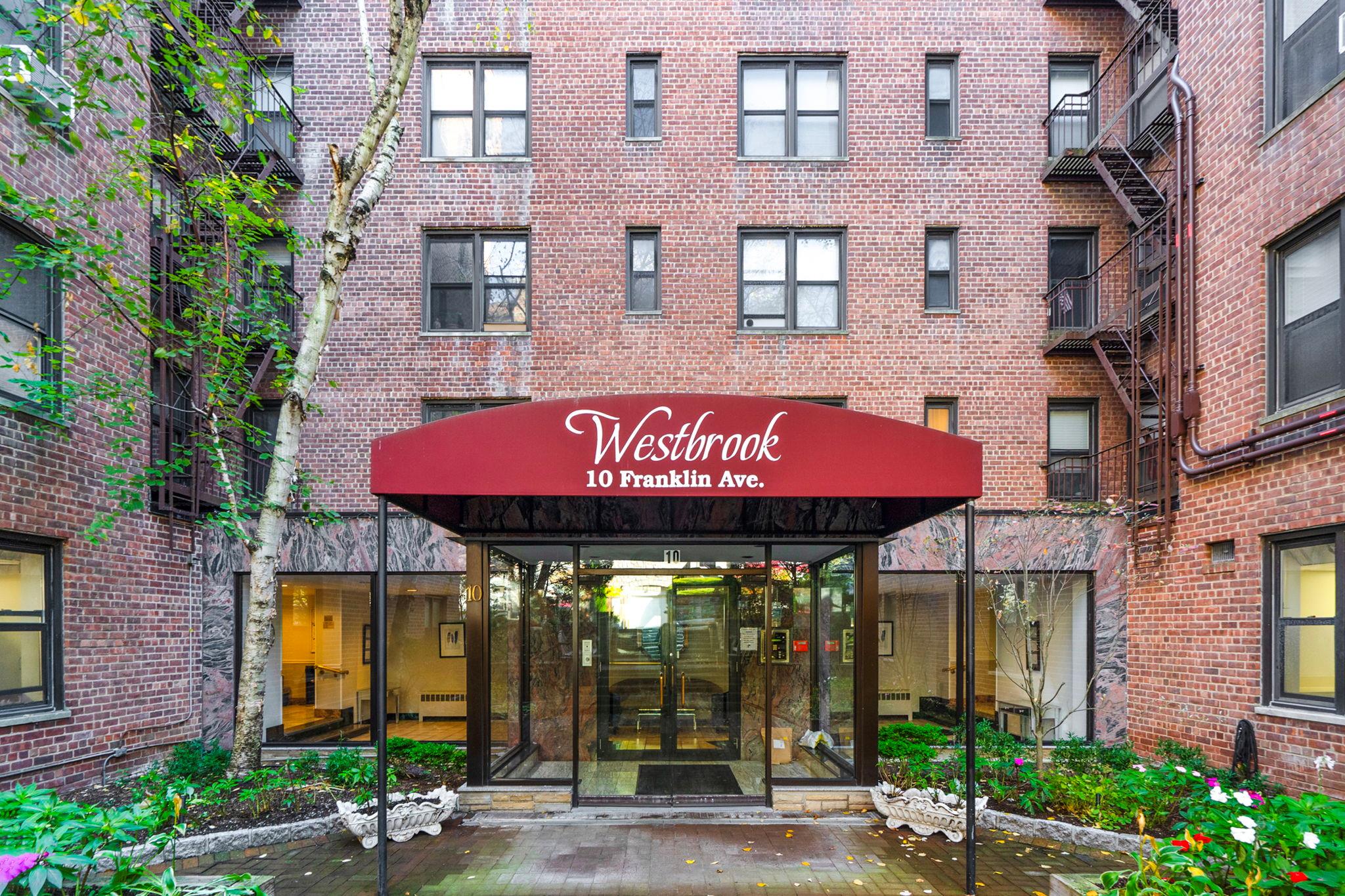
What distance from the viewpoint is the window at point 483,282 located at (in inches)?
485

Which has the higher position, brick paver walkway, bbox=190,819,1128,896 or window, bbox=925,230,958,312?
window, bbox=925,230,958,312

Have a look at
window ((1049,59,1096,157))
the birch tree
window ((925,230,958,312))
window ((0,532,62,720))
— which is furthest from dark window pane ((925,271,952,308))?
window ((0,532,62,720))

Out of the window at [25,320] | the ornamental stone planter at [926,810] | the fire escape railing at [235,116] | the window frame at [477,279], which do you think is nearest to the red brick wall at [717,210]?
the window frame at [477,279]

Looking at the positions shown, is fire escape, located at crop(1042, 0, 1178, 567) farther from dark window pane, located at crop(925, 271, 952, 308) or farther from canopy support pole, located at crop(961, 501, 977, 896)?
canopy support pole, located at crop(961, 501, 977, 896)

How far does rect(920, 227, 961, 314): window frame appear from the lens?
12203 mm

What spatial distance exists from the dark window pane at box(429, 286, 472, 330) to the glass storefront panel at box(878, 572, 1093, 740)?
26.4 feet

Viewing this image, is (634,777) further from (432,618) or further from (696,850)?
(432,618)

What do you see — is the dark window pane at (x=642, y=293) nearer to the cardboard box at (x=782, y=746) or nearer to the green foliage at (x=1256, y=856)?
the cardboard box at (x=782, y=746)

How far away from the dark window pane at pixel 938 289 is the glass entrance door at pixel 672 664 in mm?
6226

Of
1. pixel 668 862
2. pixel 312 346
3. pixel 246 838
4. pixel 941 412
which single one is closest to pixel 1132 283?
pixel 941 412

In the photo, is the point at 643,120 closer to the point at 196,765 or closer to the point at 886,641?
the point at 886,641

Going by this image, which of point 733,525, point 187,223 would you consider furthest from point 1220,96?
point 187,223

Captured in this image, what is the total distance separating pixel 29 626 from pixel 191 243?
496cm

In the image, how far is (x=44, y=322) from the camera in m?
8.60
